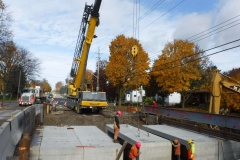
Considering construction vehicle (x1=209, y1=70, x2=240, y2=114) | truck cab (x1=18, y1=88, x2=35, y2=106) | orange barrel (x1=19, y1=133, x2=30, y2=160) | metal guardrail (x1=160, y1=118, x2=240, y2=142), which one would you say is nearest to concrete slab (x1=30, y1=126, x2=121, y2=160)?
orange barrel (x1=19, y1=133, x2=30, y2=160)

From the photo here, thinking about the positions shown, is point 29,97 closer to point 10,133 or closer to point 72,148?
point 72,148

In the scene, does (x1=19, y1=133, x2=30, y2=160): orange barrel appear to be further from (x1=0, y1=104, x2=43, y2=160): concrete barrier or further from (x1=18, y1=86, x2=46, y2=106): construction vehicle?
(x1=18, y1=86, x2=46, y2=106): construction vehicle

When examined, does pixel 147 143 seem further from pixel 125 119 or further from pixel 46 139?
pixel 125 119

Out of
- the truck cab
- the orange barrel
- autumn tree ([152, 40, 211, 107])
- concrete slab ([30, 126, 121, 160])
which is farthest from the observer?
the truck cab

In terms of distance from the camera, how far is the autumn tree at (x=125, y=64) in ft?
126

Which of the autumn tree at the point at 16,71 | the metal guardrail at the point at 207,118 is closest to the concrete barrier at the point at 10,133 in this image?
the metal guardrail at the point at 207,118

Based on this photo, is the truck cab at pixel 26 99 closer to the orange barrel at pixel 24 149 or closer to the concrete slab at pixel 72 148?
the concrete slab at pixel 72 148

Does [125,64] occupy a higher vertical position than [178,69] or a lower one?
higher

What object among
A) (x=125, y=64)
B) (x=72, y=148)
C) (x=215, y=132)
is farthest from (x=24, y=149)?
(x=125, y=64)

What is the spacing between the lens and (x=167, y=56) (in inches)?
1501

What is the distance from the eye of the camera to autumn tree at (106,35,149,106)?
38.4m

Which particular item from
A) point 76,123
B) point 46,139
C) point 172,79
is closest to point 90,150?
point 46,139

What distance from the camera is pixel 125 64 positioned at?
38.9 metres

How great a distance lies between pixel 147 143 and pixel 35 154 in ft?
14.4
